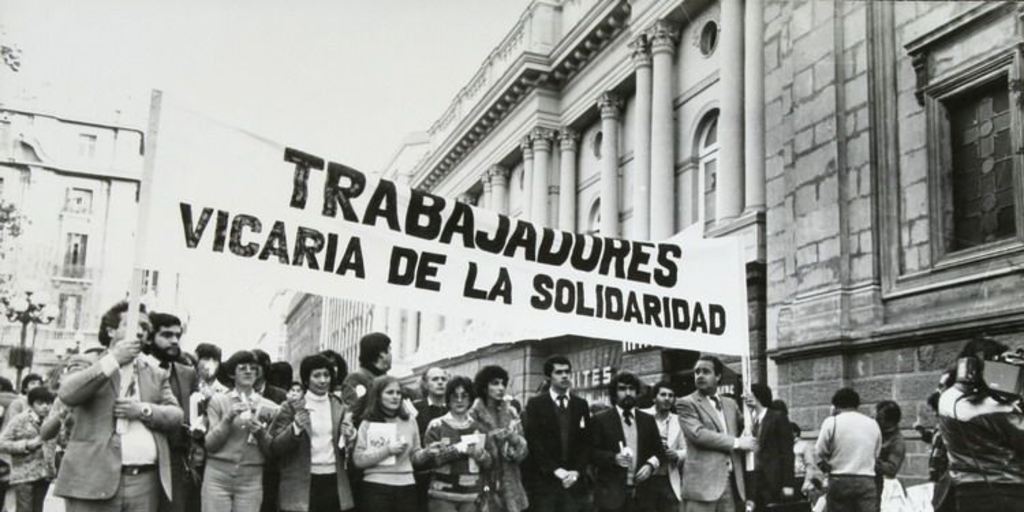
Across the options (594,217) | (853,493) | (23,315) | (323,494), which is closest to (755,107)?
(594,217)

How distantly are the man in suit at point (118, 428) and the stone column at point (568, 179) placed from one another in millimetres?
23627

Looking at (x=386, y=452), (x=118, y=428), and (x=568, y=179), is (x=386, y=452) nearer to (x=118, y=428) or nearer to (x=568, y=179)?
(x=118, y=428)

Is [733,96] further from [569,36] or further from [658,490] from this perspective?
[658,490]

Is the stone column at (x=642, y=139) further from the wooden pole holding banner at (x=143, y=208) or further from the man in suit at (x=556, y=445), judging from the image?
the wooden pole holding banner at (x=143, y=208)

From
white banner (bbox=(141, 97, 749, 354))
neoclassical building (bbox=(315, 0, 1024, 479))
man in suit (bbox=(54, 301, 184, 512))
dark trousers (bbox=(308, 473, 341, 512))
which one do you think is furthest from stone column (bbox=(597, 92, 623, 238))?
man in suit (bbox=(54, 301, 184, 512))

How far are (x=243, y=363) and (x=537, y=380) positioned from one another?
21237 millimetres

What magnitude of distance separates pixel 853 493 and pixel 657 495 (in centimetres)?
177

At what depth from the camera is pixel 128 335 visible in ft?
18.0

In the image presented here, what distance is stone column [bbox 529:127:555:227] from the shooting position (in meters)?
30.6

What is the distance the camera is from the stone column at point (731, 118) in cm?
1970

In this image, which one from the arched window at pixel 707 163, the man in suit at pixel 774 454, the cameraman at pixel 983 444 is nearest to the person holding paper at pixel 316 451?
the cameraman at pixel 983 444

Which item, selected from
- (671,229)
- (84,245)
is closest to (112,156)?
(84,245)

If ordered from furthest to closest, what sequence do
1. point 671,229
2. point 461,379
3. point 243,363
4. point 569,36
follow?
1. point 569,36
2. point 671,229
3. point 461,379
4. point 243,363

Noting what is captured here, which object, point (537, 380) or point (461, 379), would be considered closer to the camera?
point (461, 379)
